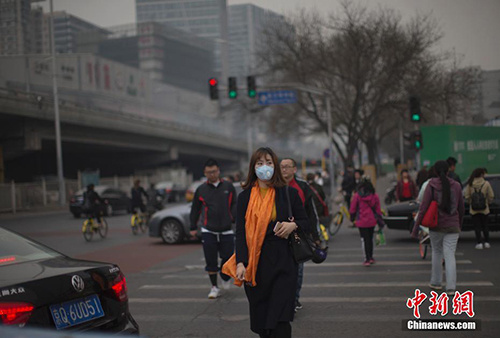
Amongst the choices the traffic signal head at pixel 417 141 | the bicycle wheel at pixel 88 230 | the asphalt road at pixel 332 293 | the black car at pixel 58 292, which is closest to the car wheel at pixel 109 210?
the bicycle wheel at pixel 88 230

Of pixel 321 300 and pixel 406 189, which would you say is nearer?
pixel 321 300

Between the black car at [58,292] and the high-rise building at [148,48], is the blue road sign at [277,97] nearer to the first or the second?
the black car at [58,292]

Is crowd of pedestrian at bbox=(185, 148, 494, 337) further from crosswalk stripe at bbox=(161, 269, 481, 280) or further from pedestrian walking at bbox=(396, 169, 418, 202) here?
pedestrian walking at bbox=(396, 169, 418, 202)

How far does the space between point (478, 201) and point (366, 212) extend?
2.83 metres

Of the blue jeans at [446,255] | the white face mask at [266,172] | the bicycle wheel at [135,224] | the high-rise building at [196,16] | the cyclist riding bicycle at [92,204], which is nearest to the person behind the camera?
the white face mask at [266,172]

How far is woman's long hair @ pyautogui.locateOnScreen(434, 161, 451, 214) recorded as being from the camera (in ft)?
25.6

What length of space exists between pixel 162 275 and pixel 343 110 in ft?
105

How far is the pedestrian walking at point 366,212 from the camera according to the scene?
1049cm

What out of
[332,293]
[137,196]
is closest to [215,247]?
[332,293]

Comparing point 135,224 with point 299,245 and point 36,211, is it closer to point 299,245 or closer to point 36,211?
point 299,245

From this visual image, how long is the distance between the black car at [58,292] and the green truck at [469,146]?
1823 cm

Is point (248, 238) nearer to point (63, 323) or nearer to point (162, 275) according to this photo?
point (63, 323)

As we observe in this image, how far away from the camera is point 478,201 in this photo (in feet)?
39.2

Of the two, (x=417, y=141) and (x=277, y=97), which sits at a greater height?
(x=277, y=97)
